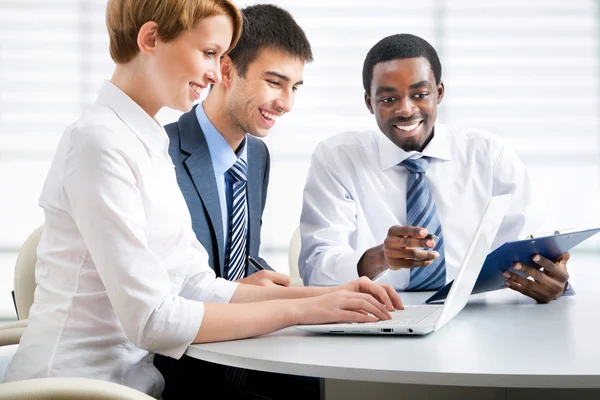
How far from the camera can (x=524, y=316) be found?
1592 millimetres

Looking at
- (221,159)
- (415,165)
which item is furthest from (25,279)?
(415,165)

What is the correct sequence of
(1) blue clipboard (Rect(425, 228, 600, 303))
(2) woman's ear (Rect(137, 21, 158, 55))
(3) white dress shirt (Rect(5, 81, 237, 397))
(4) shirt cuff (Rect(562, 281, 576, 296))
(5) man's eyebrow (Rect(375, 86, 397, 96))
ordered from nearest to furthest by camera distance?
(3) white dress shirt (Rect(5, 81, 237, 397))
(2) woman's ear (Rect(137, 21, 158, 55))
(1) blue clipboard (Rect(425, 228, 600, 303))
(4) shirt cuff (Rect(562, 281, 576, 296))
(5) man's eyebrow (Rect(375, 86, 397, 96))

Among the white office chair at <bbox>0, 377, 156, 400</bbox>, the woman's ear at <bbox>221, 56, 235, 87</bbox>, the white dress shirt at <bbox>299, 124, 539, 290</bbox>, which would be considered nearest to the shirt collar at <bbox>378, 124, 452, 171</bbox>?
the white dress shirt at <bbox>299, 124, 539, 290</bbox>

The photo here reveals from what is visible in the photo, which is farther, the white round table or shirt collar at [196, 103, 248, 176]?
shirt collar at [196, 103, 248, 176]

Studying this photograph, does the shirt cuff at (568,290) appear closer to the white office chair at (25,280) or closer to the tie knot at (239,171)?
the tie knot at (239,171)

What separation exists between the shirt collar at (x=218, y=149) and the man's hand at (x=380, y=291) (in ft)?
2.88

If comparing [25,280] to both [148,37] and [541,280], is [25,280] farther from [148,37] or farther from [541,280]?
[541,280]

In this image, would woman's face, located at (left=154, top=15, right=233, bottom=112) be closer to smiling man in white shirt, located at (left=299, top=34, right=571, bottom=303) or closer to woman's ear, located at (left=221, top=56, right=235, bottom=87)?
smiling man in white shirt, located at (left=299, top=34, right=571, bottom=303)

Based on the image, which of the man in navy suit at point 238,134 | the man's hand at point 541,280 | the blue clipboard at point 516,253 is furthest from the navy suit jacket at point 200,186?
the man's hand at point 541,280

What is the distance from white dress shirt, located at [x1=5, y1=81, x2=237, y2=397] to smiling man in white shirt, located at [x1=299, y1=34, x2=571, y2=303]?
89 cm

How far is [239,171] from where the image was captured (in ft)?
7.83

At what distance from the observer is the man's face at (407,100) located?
97.9 inches

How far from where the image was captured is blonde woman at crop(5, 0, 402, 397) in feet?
4.29

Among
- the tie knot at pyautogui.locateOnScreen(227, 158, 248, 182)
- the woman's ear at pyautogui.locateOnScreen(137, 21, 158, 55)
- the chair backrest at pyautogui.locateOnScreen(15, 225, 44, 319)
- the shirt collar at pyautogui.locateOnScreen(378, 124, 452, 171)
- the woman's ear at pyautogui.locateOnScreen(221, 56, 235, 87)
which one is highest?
the woman's ear at pyautogui.locateOnScreen(137, 21, 158, 55)
